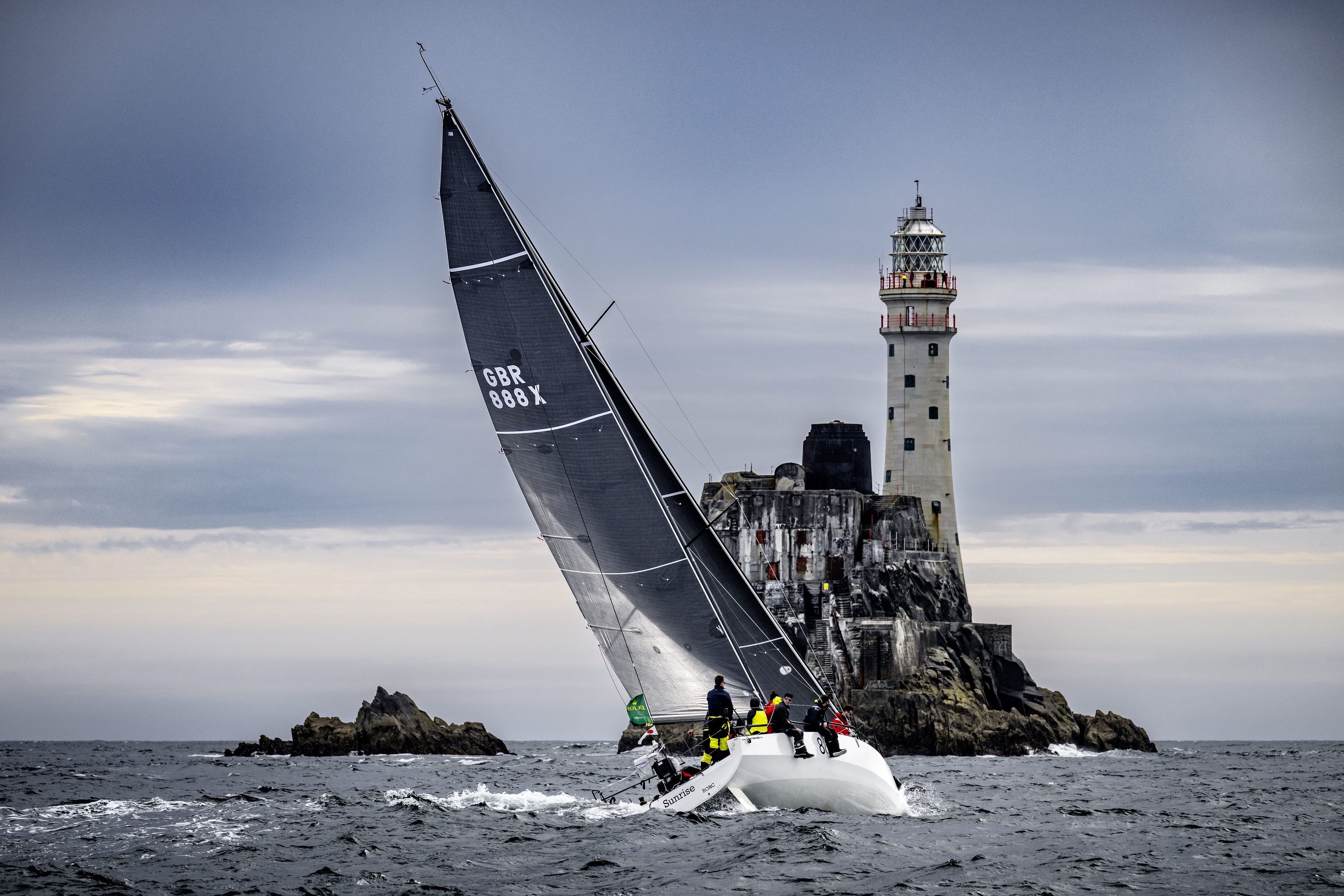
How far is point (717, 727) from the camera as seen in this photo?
68.8ft

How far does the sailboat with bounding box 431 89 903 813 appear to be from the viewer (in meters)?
21.1

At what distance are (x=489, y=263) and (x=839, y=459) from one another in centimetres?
4466

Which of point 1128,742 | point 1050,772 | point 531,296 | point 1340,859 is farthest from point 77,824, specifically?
point 1128,742

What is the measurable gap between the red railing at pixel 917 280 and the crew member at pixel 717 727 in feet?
148

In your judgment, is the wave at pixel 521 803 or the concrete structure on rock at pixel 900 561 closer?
the wave at pixel 521 803

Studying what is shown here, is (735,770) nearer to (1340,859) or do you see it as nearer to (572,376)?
(572,376)

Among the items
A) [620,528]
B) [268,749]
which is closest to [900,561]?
[268,749]

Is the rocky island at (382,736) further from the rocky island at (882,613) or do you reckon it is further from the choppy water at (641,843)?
the choppy water at (641,843)

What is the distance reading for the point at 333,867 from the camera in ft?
58.5

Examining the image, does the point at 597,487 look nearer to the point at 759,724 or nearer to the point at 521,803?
the point at 759,724

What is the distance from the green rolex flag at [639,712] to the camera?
22.7 m

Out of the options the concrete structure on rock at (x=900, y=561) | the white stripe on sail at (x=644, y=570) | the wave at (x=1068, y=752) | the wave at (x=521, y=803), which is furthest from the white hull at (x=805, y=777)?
the wave at (x=1068, y=752)

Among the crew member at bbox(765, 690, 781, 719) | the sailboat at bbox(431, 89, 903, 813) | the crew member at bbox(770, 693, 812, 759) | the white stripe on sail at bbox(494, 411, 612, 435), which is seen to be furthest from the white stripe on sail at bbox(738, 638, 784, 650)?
the white stripe on sail at bbox(494, 411, 612, 435)

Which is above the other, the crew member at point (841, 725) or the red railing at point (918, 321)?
the red railing at point (918, 321)
